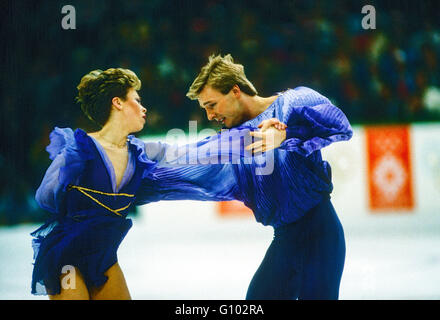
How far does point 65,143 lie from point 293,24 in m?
3.08

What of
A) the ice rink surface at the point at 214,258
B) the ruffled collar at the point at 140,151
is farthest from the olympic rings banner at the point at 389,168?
the ruffled collar at the point at 140,151

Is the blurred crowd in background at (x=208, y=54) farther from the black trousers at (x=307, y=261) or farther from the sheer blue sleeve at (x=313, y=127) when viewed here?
the black trousers at (x=307, y=261)

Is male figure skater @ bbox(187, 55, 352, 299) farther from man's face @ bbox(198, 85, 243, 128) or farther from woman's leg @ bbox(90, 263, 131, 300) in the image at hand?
woman's leg @ bbox(90, 263, 131, 300)

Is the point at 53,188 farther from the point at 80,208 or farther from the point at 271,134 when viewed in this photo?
the point at 271,134

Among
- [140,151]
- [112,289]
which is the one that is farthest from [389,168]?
[112,289]

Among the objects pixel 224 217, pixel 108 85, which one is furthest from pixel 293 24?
pixel 108 85

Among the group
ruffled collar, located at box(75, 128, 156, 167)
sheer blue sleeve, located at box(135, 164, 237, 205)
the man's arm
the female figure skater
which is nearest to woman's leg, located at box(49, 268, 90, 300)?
the female figure skater

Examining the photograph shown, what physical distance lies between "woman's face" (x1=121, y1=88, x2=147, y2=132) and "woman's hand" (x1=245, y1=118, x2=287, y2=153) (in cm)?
58

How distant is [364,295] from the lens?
2664mm

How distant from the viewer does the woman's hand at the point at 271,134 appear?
196cm

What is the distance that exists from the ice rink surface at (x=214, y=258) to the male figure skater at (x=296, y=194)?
763mm

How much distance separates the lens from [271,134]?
Answer: 6.42ft

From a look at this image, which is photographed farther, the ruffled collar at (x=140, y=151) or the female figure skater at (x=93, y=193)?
the ruffled collar at (x=140, y=151)
